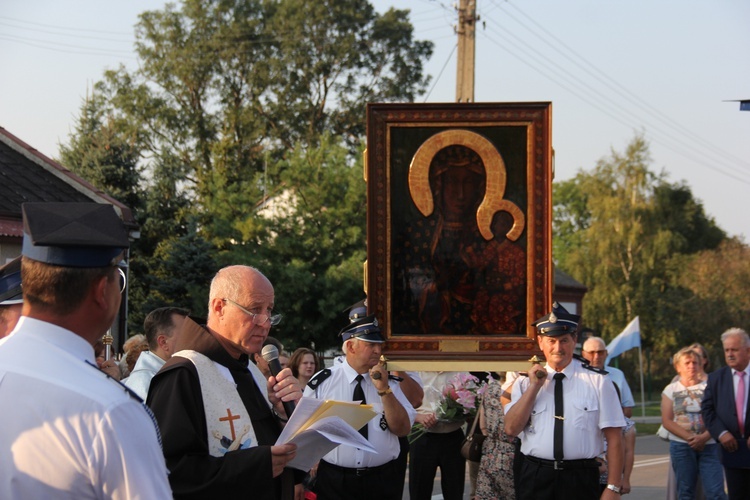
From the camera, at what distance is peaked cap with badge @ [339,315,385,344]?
754cm

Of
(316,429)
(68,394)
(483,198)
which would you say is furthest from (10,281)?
(483,198)

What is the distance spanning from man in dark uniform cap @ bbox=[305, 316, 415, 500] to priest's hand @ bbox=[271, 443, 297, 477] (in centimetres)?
292

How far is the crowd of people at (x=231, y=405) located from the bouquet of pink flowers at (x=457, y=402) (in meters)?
0.06

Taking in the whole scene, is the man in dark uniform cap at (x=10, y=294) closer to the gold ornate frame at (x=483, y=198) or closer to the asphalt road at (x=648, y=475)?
the gold ornate frame at (x=483, y=198)

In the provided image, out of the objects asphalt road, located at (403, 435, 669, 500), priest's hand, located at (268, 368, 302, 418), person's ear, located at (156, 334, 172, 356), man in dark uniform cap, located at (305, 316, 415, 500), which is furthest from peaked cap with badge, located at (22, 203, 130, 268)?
asphalt road, located at (403, 435, 669, 500)

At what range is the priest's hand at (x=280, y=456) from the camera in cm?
402

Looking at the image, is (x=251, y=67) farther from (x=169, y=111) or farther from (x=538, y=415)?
(x=538, y=415)

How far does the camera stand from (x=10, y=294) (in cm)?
380

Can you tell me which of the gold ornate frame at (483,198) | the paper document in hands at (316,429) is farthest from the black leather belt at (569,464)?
the paper document in hands at (316,429)

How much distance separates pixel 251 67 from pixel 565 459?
3973cm

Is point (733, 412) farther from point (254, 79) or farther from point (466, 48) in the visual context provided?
point (254, 79)

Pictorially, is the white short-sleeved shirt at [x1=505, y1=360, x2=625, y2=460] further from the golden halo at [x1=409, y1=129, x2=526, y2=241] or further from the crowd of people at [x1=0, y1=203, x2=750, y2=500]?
the golden halo at [x1=409, y1=129, x2=526, y2=241]

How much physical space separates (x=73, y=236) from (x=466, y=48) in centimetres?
1724

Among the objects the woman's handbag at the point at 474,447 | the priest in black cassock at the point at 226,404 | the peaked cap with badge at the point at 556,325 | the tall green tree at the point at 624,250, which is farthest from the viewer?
the tall green tree at the point at 624,250
